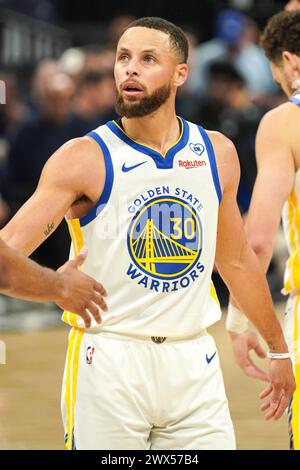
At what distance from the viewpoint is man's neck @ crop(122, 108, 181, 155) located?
4.44 m

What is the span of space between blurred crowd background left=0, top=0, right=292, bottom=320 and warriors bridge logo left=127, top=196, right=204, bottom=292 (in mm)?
6385

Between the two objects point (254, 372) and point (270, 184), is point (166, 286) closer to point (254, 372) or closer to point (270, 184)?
point (270, 184)

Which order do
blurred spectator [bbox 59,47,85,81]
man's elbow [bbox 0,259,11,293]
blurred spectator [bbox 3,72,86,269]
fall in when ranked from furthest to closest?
blurred spectator [bbox 59,47,85,81] < blurred spectator [bbox 3,72,86,269] < man's elbow [bbox 0,259,11,293]

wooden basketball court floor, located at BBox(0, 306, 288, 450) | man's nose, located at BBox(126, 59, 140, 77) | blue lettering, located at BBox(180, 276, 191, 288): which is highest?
man's nose, located at BBox(126, 59, 140, 77)

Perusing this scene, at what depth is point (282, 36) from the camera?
5242 millimetres

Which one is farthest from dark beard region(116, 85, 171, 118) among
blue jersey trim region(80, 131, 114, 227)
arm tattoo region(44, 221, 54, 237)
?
arm tattoo region(44, 221, 54, 237)

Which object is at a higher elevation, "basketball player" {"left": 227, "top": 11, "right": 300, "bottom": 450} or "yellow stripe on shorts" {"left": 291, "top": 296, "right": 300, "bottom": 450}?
"basketball player" {"left": 227, "top": 11, "right": 300, "bottom": 450}

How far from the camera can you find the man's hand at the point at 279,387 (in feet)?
15.3

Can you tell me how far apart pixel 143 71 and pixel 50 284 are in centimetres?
100

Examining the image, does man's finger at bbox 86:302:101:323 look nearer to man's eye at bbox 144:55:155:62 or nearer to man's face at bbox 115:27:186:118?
man's face at bbox 115:27:186:118

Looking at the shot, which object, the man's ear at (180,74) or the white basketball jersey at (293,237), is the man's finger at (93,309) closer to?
the man's ear at (180,74)

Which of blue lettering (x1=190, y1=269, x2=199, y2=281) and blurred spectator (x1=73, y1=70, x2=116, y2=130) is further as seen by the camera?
blurred spectator (x1=73, y1=70, x2=116, y2=130)

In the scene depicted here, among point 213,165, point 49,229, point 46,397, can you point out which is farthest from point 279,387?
point 46,397

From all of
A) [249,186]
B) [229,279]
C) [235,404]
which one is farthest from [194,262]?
[249,186]
